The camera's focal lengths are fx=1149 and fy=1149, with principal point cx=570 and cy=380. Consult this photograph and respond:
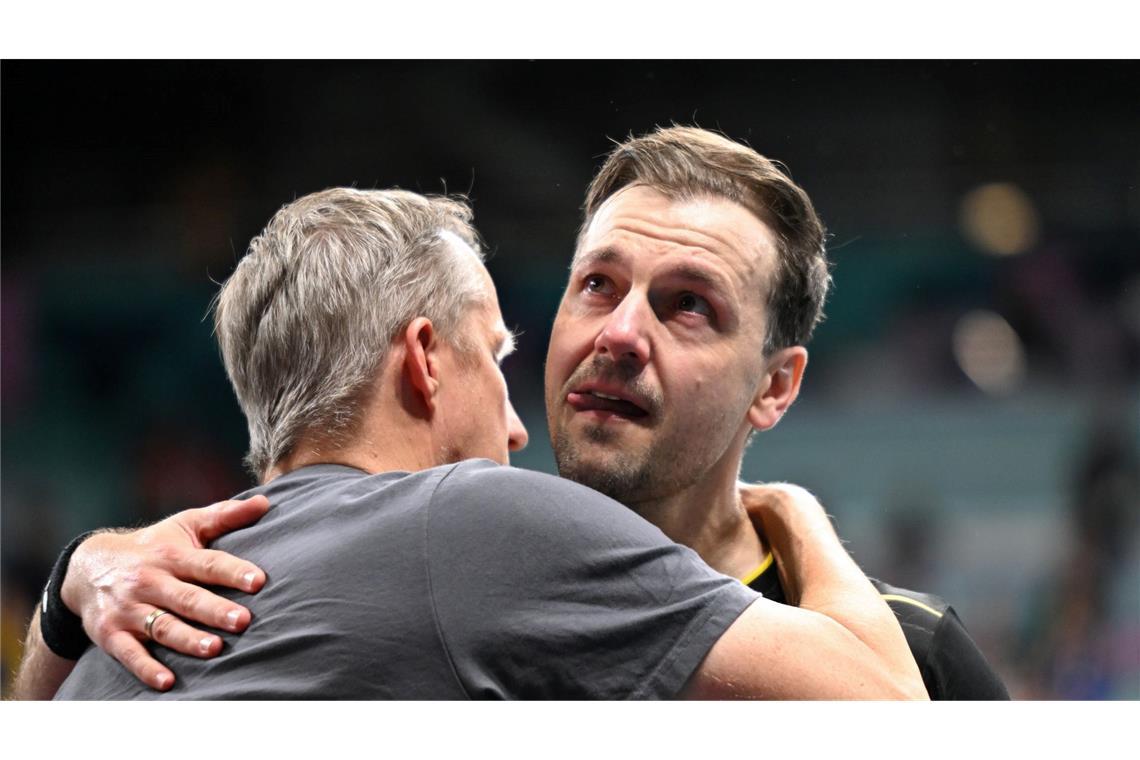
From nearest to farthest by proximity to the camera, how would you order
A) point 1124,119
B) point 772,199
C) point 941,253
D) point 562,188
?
point 772,199
point 1124,119
point 562,188
point 941,253

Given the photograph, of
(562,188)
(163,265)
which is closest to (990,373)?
(562,188)

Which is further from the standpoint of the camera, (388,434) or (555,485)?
(388,434)

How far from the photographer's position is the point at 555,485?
4.97 feet

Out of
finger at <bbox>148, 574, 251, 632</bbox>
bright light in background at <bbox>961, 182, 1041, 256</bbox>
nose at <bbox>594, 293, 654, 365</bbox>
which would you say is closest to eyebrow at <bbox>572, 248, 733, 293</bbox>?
nose at <bbox>594, 293, 654, 365</bbox>

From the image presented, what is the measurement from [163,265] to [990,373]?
2.90m

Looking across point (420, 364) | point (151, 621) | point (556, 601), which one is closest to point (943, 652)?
point (556, 601)

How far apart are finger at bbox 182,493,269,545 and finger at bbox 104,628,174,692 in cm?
14

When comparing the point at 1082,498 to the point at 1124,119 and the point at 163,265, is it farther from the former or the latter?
the point at 163,265

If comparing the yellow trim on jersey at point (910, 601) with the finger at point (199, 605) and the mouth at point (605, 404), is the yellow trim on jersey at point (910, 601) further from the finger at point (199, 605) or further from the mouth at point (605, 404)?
the finger at point (199, 605)

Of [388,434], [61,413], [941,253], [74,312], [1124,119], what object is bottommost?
[61,413]

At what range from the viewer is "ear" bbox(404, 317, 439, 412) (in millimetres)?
1749

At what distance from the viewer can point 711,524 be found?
219cm

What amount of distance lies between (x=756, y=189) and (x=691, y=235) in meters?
0.20

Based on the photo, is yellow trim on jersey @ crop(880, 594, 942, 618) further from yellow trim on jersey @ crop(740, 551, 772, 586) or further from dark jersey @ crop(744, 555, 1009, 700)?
yellow trim on jersey @ crop(740, 551, 772, 586)
